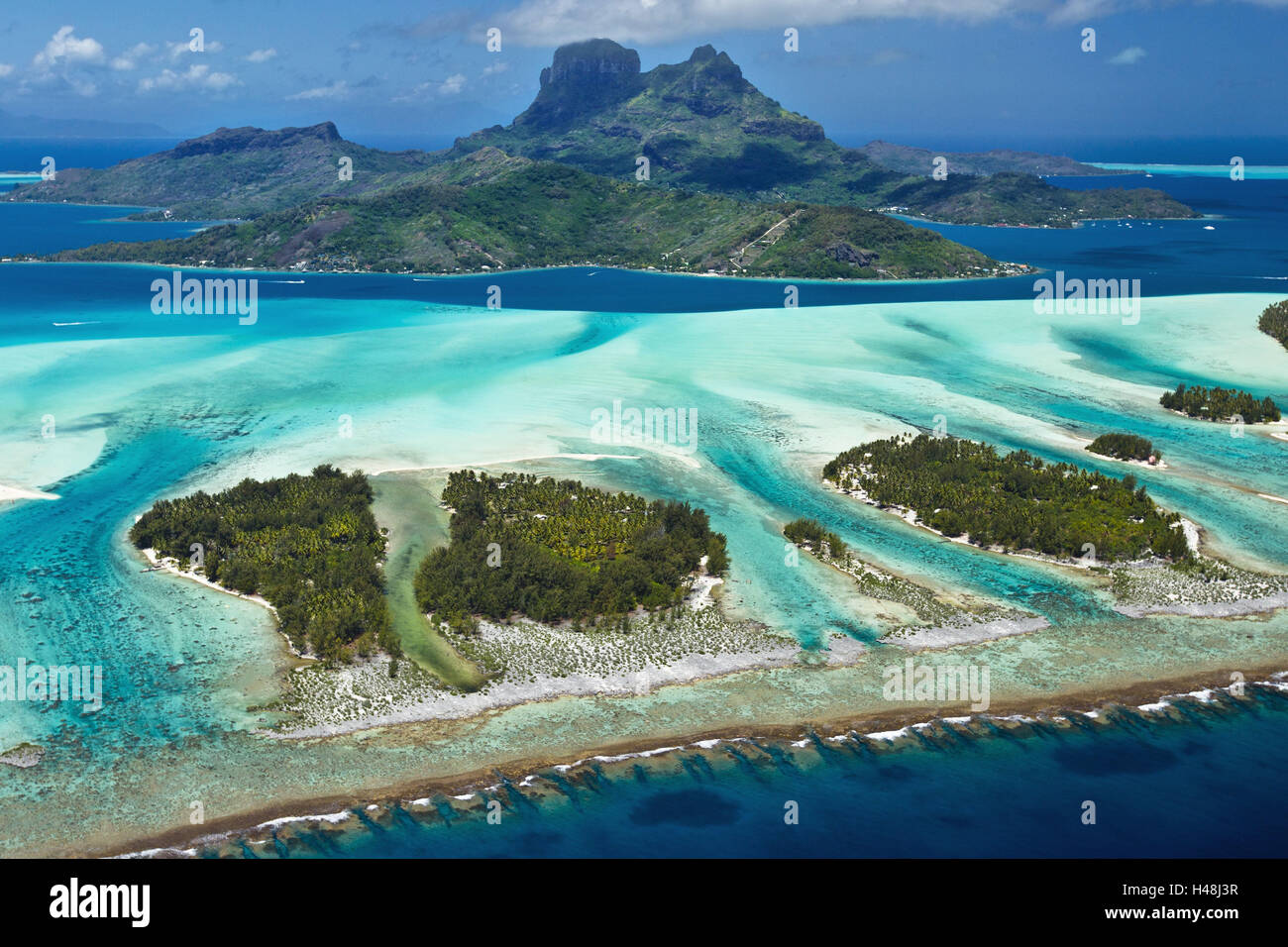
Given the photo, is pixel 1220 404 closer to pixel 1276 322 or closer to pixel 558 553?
pixel 1276 322

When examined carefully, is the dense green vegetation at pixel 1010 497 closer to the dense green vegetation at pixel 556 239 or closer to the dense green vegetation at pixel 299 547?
the dense green vegetation at pixel 299 547

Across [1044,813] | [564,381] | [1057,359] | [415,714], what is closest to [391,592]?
[415,714]

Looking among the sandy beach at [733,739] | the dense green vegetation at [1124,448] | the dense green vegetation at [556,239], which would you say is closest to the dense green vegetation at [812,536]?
the sandy beach at [733,739]

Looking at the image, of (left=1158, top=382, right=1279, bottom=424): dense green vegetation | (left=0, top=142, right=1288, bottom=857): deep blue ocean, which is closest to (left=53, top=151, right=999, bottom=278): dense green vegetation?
(left=1158, top=382, right=1279, bottom=424): dense green vegetation

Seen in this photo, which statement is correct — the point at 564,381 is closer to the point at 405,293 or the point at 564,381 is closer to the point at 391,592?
the point at 391,592

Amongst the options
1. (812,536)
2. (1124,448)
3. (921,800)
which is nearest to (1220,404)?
(1124,448)

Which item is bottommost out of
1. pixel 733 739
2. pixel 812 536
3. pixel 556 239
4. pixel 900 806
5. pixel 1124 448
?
pixel 900 806
